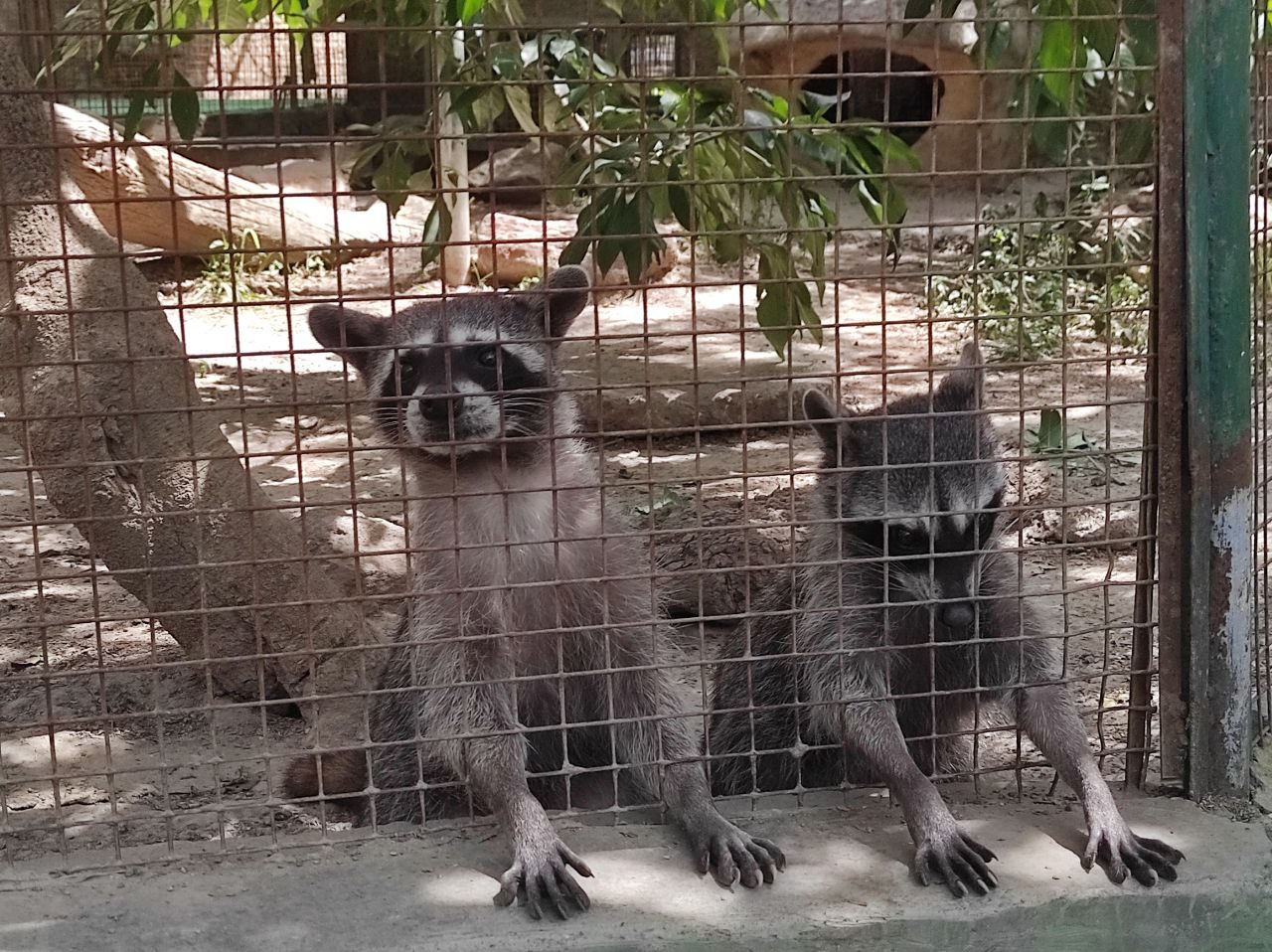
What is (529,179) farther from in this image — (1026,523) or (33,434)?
(33,434)

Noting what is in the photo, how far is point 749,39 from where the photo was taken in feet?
45.1

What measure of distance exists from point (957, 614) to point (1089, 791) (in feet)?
1.86

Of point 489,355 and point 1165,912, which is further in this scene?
point 489,355

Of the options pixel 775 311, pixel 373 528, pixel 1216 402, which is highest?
pixel 775 311

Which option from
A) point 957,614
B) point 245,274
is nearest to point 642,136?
point 957,614

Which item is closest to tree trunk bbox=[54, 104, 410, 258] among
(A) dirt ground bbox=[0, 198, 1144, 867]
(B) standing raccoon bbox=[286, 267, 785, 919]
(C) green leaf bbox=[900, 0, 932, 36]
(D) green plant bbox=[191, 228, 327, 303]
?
(D) green plant bbox=[191, 228, 327, 303]

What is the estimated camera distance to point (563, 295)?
402 cm

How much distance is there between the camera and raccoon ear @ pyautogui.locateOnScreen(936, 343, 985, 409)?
13.2ft

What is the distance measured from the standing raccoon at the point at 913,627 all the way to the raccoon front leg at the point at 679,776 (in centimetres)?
13

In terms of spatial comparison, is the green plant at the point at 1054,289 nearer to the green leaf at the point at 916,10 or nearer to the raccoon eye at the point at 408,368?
the green leaf at the point at 916,10

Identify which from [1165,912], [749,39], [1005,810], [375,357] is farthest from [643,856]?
[749,39]

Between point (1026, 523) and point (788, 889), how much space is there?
349 centimetres

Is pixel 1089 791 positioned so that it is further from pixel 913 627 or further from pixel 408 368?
pixel 408 368

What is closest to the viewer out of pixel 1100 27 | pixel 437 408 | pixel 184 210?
pixel 1100 27
